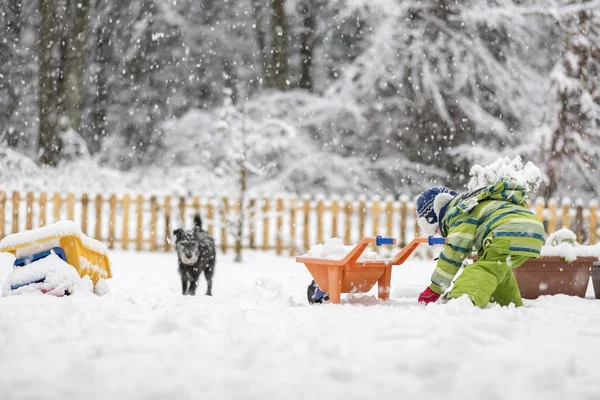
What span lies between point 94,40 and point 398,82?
1072cm

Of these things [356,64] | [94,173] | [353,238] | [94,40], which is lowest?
[353,238]

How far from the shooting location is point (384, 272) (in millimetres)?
4742

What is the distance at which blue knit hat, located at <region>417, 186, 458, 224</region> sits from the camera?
4930mm

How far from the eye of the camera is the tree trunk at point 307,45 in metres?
19.2

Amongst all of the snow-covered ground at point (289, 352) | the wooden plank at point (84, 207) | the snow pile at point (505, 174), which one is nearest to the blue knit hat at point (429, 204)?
the snow pile at point (505, 174)

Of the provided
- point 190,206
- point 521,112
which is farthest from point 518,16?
point 190,206

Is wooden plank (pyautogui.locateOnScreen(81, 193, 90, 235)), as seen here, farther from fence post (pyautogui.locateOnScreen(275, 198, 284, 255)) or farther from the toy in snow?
the toy in snow

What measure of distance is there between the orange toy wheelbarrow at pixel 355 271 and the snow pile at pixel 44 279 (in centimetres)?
162

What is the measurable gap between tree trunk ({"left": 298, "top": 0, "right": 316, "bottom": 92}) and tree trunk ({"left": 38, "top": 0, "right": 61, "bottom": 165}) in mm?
7143

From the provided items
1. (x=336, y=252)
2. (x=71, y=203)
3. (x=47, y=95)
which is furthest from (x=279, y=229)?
(x=47, y=95)

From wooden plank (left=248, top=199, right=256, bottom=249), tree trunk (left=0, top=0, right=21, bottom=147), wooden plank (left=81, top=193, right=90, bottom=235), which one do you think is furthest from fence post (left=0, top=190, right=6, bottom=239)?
tree trunk (left=0, top=0, right=21, bottom=147)

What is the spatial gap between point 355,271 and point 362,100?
12.5 meters

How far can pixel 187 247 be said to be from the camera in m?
5.78

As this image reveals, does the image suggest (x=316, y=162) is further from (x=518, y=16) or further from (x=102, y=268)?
(x=102, y=268)
